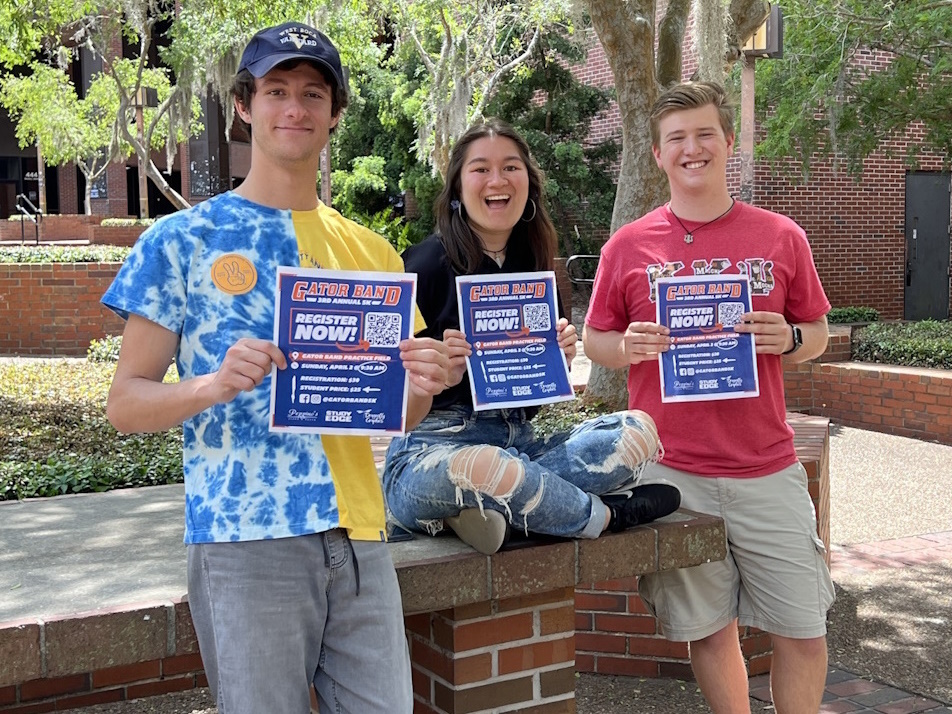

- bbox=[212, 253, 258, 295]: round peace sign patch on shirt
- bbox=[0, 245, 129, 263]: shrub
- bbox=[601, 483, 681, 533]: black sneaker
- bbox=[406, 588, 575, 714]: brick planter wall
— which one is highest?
bbox=[0, 245, 129, 263]: shrub

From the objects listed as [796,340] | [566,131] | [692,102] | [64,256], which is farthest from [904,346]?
[64,256]

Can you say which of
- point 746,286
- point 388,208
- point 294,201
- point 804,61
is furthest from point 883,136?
point 388,208

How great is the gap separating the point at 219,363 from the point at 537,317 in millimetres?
1125

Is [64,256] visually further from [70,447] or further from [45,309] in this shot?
[70,447]

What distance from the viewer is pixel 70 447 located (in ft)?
22.1

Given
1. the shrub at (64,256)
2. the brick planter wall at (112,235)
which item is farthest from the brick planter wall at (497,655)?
the brick planter wall at (112,235)

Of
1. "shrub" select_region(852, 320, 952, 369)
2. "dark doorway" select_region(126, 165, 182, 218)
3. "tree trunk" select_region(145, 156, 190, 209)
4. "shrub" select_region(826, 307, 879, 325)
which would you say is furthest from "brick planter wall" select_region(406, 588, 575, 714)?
"dark doorway" select_region(126, 165, 182, 218)

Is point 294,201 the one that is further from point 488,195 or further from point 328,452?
point 488,195

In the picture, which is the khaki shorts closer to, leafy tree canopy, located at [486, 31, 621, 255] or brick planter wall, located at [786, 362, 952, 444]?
→ brick planter wall, located at [786, 362, 952, 444]

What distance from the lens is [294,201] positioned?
2430 millimetres

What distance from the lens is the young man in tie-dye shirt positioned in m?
2.22

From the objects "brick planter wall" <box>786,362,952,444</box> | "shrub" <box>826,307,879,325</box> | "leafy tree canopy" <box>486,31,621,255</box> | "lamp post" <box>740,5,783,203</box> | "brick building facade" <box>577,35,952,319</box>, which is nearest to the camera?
"lamp post" <box>740,5,783,203</box>

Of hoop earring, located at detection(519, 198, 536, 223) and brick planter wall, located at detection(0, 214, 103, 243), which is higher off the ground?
brick planter wall, located at detection(0, 214, 103, 243)

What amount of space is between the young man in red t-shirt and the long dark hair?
0.27m
